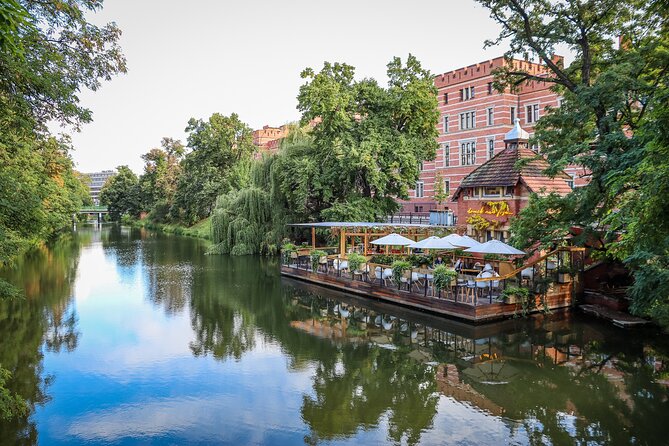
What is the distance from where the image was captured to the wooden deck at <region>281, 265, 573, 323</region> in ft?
52.6

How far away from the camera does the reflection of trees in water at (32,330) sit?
10.4 meters

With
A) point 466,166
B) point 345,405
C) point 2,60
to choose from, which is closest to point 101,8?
point 2,60

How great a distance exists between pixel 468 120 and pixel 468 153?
2.79 m

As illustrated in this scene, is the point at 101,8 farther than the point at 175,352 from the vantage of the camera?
No

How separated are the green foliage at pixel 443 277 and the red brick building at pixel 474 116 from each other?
2215 cm

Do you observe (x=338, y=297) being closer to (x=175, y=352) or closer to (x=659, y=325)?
(x=175, y=352)

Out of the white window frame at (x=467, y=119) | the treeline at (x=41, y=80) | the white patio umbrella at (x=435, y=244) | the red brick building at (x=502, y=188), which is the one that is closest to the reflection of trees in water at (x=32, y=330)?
the treeline at (x=41, y=80)

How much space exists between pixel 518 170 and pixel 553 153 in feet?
13.7

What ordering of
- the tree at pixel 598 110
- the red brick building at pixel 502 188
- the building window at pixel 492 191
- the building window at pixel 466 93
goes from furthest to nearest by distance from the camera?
the building window at pixel 466 93, the building window at pixel 492 191, the red brick building at pixel 502 188, the tree at pixel 598 110

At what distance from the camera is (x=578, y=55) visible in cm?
1828

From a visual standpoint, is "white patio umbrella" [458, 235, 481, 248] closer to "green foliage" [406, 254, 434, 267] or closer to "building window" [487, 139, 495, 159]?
"green foliage" [406, 254, 434, 267]

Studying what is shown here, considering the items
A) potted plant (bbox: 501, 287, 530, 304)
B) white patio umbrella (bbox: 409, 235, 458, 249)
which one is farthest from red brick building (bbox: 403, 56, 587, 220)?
potted plant (bbox: 501, 287, 530, 304)

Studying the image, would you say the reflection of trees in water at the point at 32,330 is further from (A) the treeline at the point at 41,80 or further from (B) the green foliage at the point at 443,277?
(B) the green foliage at the point at 443,277

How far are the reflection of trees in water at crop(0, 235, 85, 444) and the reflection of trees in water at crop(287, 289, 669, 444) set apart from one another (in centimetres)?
583
